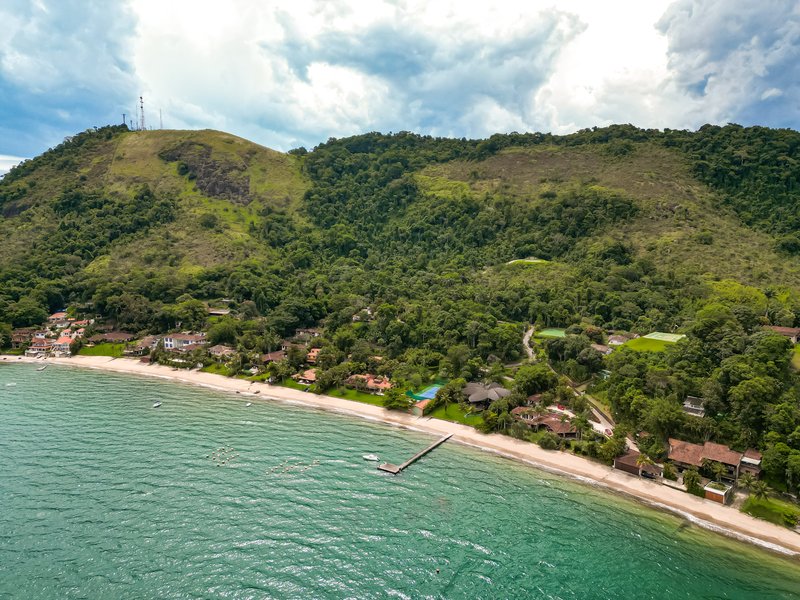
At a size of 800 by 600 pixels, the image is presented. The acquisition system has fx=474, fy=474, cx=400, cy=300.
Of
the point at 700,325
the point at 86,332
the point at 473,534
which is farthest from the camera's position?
the point at 86,332

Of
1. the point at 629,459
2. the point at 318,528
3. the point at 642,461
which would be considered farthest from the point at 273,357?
the point at 642,461

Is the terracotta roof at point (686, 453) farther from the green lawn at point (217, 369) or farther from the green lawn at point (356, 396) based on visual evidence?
the green lawn at point (217, 369)

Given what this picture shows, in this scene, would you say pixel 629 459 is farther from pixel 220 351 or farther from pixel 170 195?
pixel 170 195

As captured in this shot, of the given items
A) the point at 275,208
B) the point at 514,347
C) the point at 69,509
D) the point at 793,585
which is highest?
the point at 275,208

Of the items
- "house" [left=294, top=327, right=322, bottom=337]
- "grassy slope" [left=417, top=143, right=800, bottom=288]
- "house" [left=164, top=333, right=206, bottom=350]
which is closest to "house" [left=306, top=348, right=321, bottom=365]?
"house" [left=294, top=327, right=322, bottom=337]

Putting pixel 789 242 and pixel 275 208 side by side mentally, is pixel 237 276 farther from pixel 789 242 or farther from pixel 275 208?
pixel 789 242

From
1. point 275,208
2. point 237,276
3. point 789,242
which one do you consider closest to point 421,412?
point 237,276

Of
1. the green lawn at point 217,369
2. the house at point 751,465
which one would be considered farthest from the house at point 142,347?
the house at point 751,465
